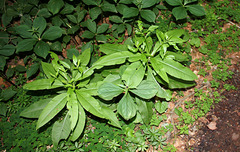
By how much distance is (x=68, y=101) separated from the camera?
7.66 feet

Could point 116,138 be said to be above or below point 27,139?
above

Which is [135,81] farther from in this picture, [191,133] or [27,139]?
[27,139]

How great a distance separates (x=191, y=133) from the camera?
2.94 metres

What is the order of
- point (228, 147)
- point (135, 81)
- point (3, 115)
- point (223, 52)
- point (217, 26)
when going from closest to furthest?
1. point (135, 81)
2. point (228, 147)
3. point (3, 115)
4. point (223, 52)
5. point (217, 26)

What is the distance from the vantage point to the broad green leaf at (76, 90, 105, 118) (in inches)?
93.5

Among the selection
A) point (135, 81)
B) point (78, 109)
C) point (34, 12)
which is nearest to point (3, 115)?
point (78, 109)

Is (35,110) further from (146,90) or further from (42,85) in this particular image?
(146,90)

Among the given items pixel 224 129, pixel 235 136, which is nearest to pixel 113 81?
pixel 224 129

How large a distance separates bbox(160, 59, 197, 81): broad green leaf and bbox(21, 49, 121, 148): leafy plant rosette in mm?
1127

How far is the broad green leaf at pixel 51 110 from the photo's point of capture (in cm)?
241

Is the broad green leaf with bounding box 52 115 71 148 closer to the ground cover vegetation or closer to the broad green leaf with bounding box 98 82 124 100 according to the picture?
the ground cover vegetation

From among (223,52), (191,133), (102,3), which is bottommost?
(191,133)

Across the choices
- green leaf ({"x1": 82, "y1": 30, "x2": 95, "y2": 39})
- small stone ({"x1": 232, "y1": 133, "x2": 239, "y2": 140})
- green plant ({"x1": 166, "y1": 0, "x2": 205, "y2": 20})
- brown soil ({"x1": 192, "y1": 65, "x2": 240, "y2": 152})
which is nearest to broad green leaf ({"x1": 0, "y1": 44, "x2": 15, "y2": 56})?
green leaf ({"x1": 82, "y1": 30, "x2": 95, "y2": 39})

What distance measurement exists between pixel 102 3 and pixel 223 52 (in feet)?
9.22
